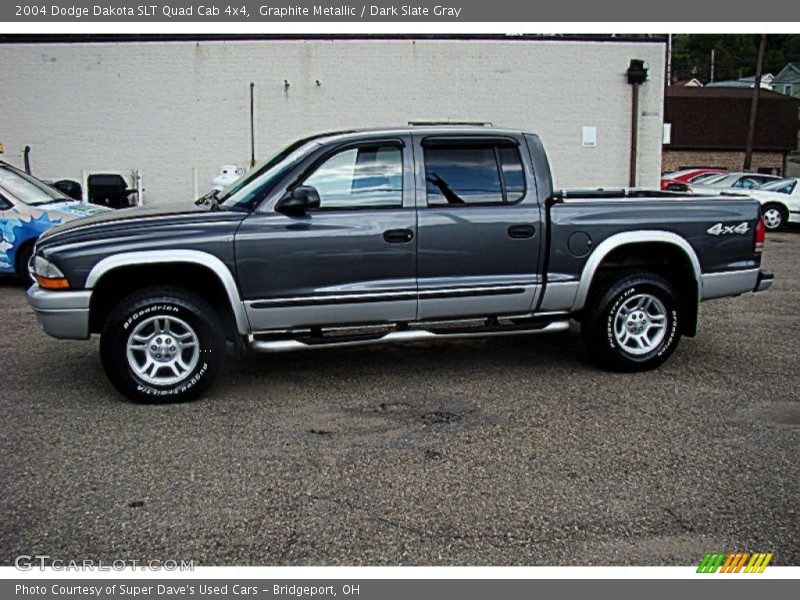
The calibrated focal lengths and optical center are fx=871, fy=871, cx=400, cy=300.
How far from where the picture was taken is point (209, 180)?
65.6ft

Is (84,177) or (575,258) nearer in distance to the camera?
(575,258)

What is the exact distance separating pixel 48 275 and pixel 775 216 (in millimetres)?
17785

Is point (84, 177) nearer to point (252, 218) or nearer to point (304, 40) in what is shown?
point (304, 40)

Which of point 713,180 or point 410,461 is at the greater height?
point 713,180

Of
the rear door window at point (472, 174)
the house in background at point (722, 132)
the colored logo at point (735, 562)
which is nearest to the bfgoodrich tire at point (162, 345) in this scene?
the rear door window at point (472, 174)

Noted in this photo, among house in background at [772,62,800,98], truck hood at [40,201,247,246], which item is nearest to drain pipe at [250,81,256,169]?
truck hood at [40,201,247,246]

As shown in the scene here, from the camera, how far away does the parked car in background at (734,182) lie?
20606 mm

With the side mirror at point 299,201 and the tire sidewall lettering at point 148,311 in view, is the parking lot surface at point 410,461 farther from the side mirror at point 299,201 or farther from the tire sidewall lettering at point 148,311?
the side mirror at point 299,201

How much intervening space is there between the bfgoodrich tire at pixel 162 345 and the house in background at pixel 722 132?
41.8 m

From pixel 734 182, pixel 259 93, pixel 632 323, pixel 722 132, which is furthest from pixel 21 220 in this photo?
pixel 722 132

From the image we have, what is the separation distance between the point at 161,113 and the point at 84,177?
2260 mm

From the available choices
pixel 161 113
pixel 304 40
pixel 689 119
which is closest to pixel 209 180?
pixel 161 113

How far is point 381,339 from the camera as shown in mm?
6047

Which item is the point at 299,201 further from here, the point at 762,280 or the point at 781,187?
the point at 781,187
